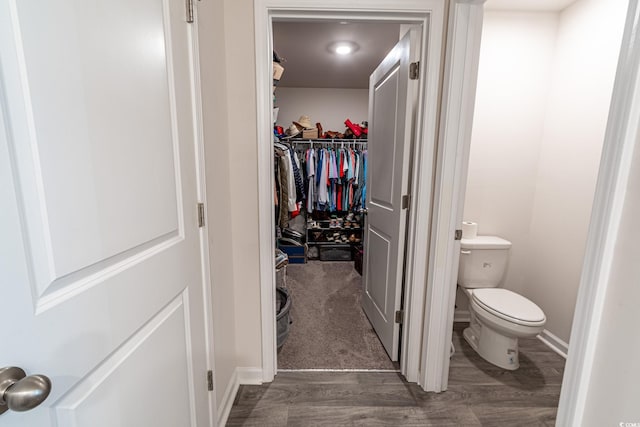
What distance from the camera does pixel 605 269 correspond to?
0.54 metres

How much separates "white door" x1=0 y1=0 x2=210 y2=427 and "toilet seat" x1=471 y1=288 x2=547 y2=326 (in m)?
1.77

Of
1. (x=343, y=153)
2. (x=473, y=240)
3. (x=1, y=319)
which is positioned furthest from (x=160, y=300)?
(x=343, y=153)

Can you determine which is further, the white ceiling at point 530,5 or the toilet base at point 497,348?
the white ceiling at point 530,5

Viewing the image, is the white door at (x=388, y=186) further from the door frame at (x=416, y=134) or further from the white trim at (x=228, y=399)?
the white trim at (x=228, y=399)

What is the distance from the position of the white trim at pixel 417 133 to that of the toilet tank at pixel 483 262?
710 mm

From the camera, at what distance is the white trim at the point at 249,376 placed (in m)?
1.57

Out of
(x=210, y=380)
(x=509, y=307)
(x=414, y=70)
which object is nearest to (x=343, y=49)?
(x=414, y=70)

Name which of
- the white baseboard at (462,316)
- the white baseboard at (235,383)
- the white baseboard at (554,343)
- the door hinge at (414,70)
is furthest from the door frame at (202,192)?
the white baseboard at (554,343)

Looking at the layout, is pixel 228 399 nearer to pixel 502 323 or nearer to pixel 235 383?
pixel 235 383

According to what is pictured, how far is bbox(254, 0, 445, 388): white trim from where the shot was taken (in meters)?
1.29

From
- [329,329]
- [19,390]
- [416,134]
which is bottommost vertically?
[329,329]

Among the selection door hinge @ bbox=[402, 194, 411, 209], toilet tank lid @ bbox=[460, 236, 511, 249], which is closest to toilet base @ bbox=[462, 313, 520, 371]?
toilet tank lid @ bbox=[460, 236, 511, 249]

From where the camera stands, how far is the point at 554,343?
6.33 feet

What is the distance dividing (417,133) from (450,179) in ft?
1.02
